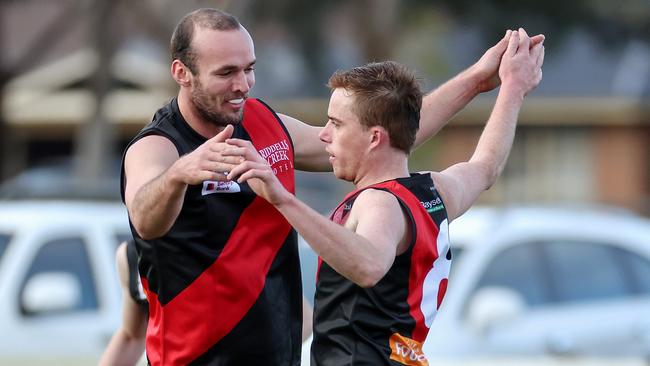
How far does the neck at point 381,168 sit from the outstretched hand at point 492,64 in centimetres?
85

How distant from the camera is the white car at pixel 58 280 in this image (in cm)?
880

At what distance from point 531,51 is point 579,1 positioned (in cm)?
2118

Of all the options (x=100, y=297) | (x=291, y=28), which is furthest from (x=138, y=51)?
(x=100, y=297)

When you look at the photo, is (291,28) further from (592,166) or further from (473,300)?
(473,300)

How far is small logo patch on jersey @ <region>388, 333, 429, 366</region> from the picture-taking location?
4.12 m

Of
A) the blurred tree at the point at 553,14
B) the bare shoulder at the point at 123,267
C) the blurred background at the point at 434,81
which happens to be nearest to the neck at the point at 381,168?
the bare shoulder at the point at 123,267

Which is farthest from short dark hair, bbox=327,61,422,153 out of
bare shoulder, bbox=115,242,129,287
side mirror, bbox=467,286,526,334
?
side mirror, bbox=467,286,526,334

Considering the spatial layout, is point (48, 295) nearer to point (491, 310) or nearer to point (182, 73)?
point (491, 310)

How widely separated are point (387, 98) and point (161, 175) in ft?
2.33

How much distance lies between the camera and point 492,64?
16.0ft

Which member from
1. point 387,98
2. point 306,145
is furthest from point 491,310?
point 387,98

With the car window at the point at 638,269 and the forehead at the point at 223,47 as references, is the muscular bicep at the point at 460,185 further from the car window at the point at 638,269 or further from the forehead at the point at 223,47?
the car window at the point at 638,269

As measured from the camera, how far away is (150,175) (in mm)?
4332

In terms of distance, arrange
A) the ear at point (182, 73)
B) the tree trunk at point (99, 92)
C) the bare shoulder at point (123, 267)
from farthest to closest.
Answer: the tree trunk at point (99, 92) < the bare shoulder at point (123, 267) < the ear at point (182, 73)
